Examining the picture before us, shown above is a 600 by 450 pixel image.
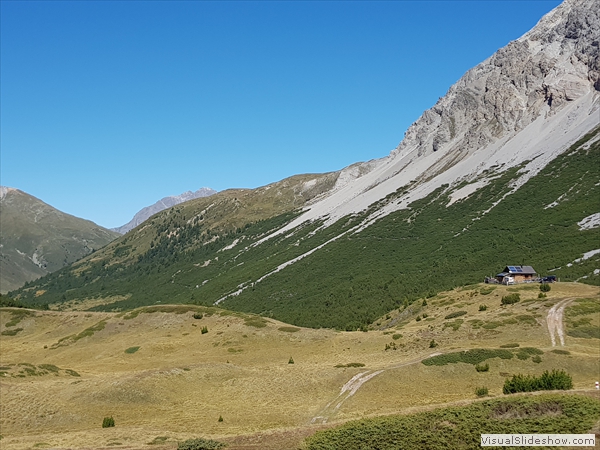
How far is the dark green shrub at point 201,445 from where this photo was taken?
26.8 meters

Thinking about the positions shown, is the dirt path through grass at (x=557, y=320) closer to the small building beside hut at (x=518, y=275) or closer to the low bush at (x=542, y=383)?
the low bush at (x=542, y=383)

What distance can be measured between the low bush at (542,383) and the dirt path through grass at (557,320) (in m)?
19.7

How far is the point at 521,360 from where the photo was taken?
45.3 meters

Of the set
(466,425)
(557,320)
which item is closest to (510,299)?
(557,320)

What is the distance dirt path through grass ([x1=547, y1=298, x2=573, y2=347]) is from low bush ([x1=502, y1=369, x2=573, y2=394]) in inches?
777

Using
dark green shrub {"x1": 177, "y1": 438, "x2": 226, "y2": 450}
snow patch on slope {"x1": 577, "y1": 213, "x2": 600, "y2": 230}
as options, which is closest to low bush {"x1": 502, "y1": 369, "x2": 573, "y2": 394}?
dark green shrub {"x1": 177, "y1": 438, "x2": 226, "y2": 450}

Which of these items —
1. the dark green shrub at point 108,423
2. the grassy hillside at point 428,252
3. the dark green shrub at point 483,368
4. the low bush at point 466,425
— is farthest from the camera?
the grassy hillside at point 428,252

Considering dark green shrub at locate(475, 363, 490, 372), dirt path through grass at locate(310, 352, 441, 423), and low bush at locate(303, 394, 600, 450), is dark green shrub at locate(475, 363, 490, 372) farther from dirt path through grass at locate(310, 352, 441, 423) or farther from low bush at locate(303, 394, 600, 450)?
low bush at locate(303, 394, 600, 450)

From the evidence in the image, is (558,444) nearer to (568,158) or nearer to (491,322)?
(491,322)

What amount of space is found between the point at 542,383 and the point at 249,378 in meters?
26.6

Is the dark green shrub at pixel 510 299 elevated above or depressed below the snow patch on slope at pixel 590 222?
below

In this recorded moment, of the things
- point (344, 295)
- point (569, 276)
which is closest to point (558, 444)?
point (569, 276)

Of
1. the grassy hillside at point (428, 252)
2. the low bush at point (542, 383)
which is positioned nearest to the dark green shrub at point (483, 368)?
the low bush at point (542, 383)

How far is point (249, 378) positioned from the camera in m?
49.1
